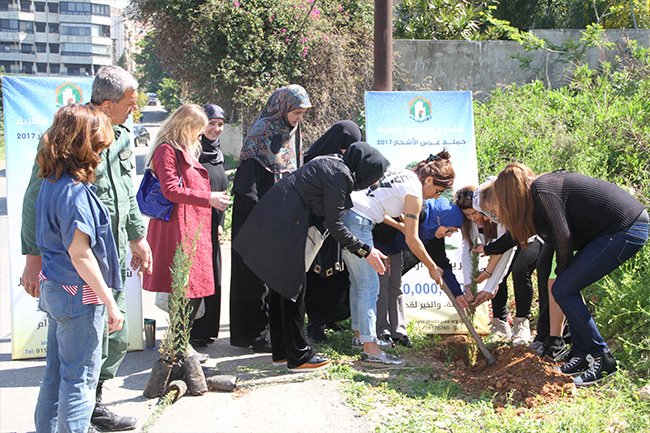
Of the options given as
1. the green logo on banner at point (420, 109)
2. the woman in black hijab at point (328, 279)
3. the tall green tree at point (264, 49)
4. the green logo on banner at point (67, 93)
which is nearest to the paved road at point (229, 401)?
the woman in black hijab at point (328, 279)

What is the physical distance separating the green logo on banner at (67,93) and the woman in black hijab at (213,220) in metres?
0.97

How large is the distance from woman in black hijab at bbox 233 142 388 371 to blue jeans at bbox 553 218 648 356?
1220 millimetres

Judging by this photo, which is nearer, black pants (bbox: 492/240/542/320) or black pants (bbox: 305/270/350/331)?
black pants (bbox: 492/240/542/320)

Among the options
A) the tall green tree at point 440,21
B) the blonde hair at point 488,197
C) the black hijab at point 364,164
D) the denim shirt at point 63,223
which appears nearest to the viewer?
the denim shirt at point 63,223

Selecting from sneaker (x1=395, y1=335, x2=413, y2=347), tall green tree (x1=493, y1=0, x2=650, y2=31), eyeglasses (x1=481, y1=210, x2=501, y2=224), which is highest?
tall green tree (x1=493, y1=0, x2=650, y2=31)

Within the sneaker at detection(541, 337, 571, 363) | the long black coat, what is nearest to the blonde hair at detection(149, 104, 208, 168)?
the long black coat

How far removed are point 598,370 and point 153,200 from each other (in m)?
3.18

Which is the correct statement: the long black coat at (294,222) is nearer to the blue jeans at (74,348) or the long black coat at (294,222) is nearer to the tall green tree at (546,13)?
the blue jeans at (74,348)

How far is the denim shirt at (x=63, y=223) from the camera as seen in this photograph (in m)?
2.78

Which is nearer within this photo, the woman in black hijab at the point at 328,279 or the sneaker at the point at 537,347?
the sneaker at the point at 537,347

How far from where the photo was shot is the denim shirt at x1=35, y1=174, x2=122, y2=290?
2.78m

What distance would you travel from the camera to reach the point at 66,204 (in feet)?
9.12

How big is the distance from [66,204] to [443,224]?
2683 mm

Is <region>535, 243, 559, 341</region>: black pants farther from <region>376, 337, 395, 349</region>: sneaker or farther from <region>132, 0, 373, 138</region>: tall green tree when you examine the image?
<region>132, 0, 373, 138</region>: tall green tree
